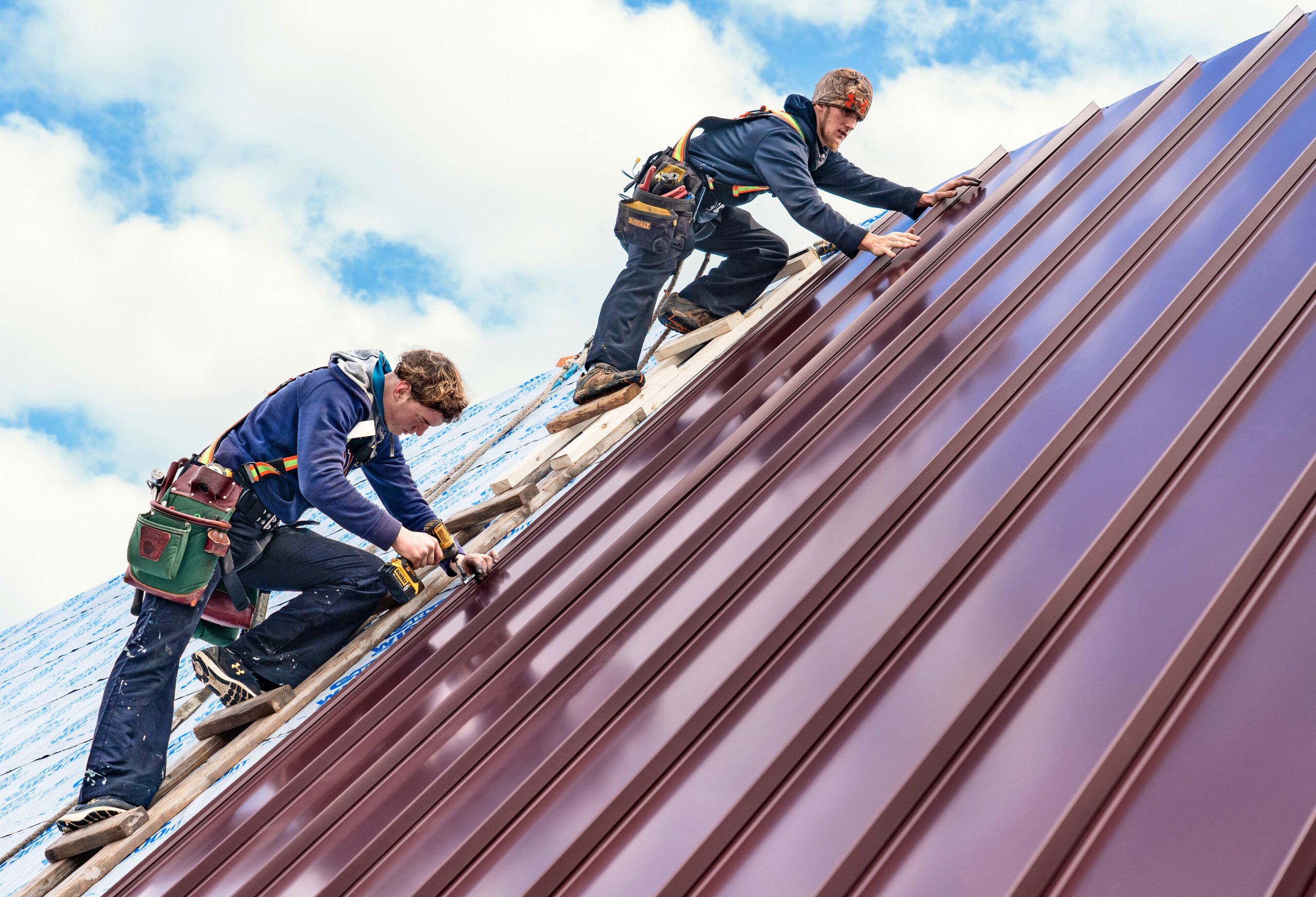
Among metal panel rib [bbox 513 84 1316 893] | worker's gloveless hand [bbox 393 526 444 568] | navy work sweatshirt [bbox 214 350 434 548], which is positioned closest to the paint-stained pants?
navy work sweatshirt [bbox 214 350 434 548]

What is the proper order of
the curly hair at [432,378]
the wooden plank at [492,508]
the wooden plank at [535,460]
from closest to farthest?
the curly hair at [432,378] < the wooden plank at [492,508] < the wooden plank at [535,460]

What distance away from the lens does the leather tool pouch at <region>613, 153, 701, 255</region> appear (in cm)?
514

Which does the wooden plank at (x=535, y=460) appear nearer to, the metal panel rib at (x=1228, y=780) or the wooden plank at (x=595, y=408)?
the wooden plank at (x=595, y=408)

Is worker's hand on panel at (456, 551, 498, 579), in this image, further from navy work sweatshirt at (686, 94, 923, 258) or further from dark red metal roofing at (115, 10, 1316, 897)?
navy work sweatshirt at (686, 94, 923, 258)

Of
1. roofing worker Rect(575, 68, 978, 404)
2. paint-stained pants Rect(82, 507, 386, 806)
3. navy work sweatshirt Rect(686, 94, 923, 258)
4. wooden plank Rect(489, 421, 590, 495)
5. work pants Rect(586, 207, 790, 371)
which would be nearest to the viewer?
paint-stained pants Rect(82, 507, 386, 806)

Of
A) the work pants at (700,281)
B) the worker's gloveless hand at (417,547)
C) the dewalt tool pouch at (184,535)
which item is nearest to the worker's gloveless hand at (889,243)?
the work pants at (700,281)

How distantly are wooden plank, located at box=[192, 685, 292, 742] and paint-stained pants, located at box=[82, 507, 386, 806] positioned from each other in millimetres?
114

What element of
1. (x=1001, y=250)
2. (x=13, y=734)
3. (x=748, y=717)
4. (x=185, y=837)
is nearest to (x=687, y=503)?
(x=748, y=717)

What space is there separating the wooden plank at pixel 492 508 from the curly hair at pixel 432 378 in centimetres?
55

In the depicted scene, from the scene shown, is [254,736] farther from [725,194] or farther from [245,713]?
[725,194]

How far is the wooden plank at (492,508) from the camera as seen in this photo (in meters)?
4.32

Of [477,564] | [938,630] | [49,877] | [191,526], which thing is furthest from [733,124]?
[49,877]

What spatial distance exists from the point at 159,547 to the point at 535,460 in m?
1.61

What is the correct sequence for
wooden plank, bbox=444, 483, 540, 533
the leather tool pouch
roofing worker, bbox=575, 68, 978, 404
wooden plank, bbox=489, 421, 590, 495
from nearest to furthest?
wooden plank, bbox=444, 483, 540, 533, wooden plank, bbox=489, 421, 590, 495, roofing worker, bbox=575, 68, 978, 404, the leather tool pouch
